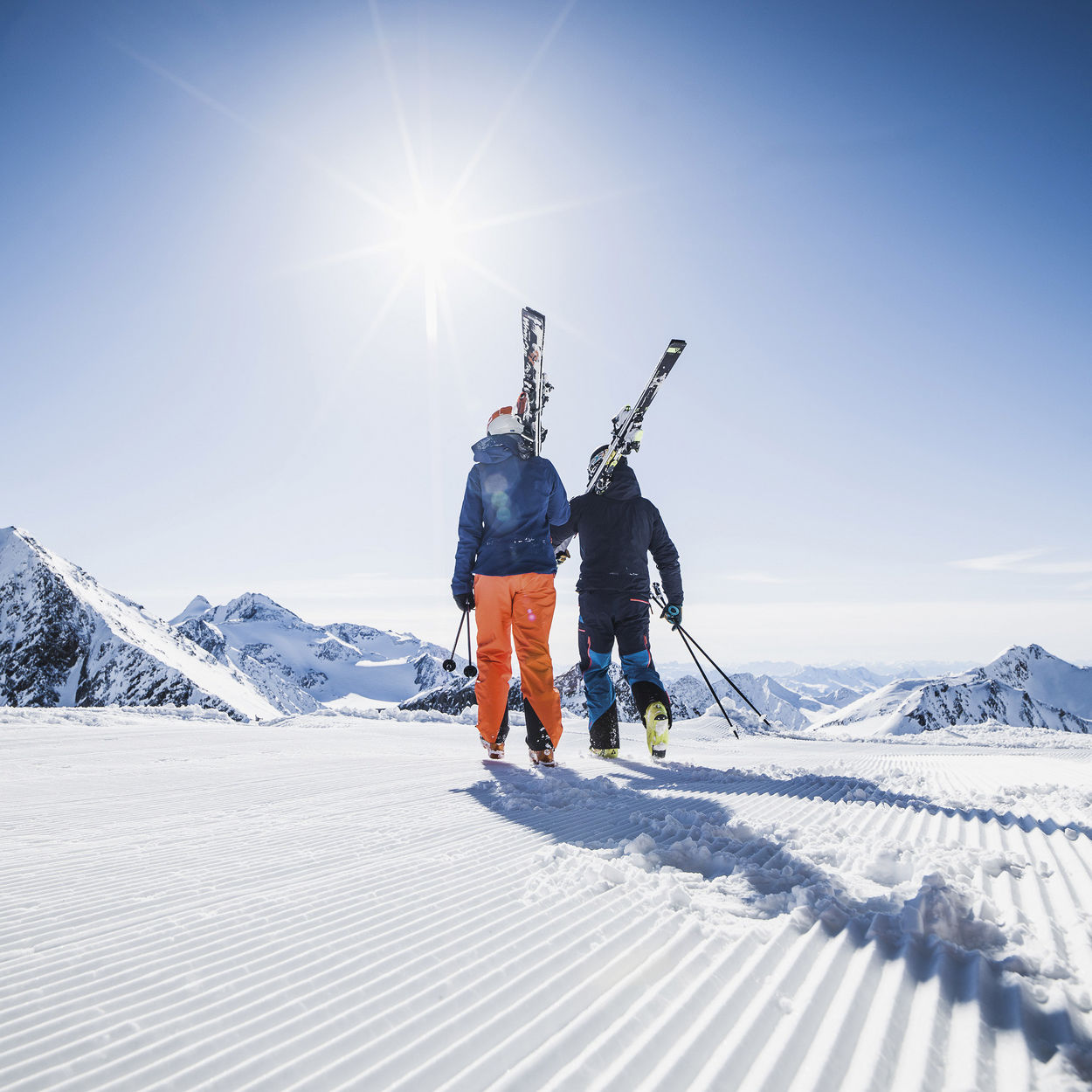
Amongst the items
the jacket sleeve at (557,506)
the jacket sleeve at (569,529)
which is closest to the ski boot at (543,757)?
the jacket sleeve at (557,506)

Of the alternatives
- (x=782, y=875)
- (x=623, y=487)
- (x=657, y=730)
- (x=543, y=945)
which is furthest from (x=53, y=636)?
(x=782, y=875)

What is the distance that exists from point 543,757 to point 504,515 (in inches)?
84.3

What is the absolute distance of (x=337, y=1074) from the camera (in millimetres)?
910

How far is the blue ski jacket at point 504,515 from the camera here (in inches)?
206

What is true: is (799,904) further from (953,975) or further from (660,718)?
(660,718)

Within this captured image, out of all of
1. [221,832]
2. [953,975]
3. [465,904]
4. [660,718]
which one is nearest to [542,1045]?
[465,904]

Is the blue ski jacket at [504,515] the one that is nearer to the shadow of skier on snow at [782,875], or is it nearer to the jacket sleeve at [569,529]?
the jacket sleeve at [569,529]

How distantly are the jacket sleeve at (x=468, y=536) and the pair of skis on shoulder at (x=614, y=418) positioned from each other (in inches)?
28.7

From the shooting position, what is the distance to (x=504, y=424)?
221 inches

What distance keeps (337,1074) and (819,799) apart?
300cm

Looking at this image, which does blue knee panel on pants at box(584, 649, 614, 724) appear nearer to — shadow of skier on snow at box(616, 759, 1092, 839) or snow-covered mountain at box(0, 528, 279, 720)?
shadow of skier on snow at box(616, 759, 1092, 839)

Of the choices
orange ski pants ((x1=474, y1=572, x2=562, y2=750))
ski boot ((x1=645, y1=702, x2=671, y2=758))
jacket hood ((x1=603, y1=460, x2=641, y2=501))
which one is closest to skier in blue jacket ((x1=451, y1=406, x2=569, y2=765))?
orange ski pants ((x1=474, y1=572, x2=562, y2=750))

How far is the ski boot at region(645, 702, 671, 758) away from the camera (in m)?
5.33

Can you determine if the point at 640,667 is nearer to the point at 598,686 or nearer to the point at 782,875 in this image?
the point at 598,686
